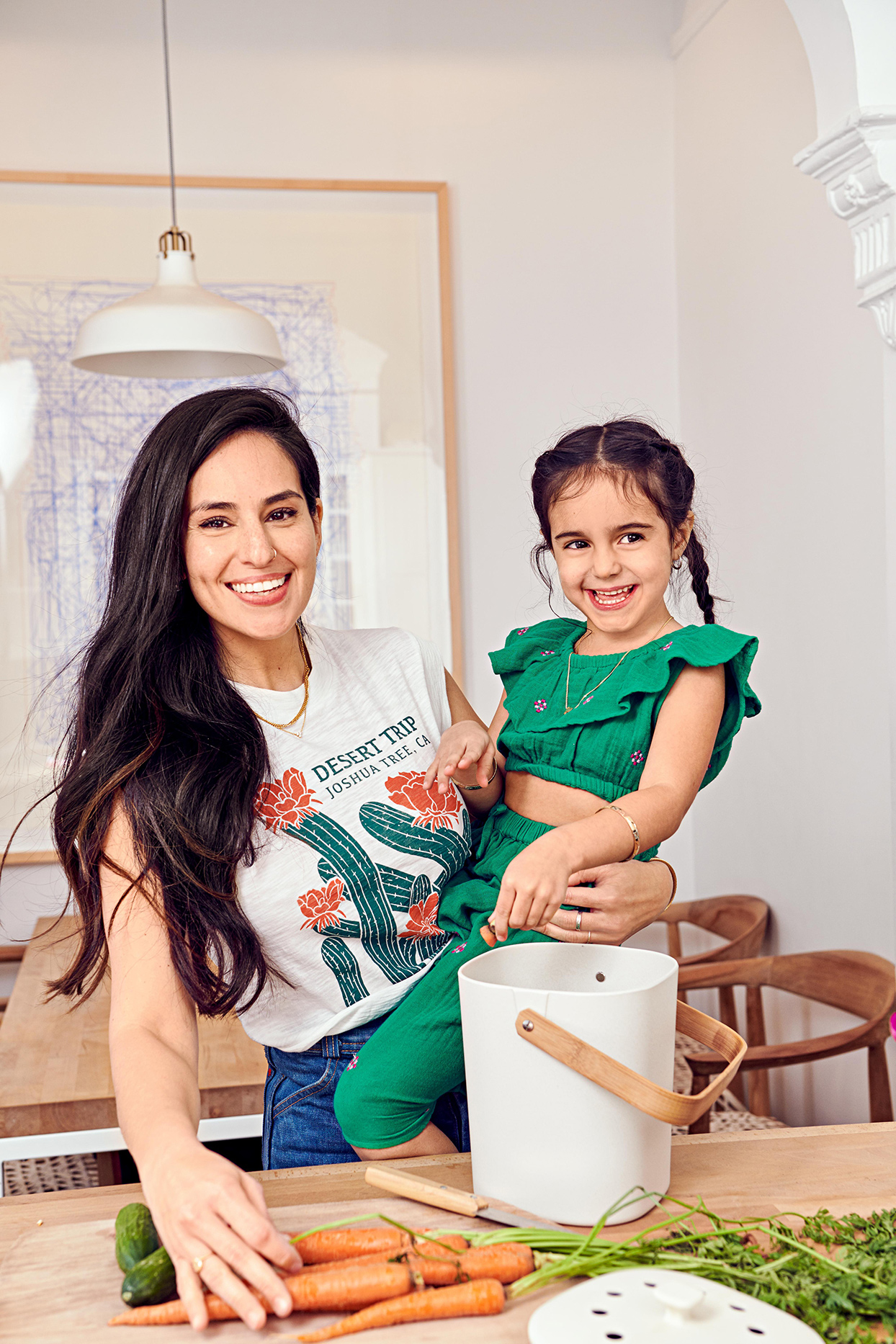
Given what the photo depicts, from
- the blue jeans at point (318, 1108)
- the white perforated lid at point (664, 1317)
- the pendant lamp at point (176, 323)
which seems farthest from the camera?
the pendant lamp at point (176, 323)

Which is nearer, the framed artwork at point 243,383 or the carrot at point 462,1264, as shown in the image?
the carrot at point 462,1264

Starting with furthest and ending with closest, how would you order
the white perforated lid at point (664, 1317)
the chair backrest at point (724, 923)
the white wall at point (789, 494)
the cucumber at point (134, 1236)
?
the chair backrest at point (724, 923), the white wall at point (789, 494), the cucumber at point (134, 1236), the white perforated lid at point (664, 1317)

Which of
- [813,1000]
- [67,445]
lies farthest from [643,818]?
[67,445]

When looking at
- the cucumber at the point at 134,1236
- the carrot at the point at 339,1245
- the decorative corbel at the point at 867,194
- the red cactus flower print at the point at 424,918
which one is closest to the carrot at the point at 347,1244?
the carrot at the point at 339,1245

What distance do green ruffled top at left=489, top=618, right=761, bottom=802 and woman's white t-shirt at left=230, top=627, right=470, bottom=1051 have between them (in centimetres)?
14

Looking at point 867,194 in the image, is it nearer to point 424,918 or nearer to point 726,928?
point 424,918

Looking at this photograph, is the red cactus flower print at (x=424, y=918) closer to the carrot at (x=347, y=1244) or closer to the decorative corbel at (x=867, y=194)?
the carrot at (x=347, y=1244)

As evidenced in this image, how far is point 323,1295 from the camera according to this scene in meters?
0.82

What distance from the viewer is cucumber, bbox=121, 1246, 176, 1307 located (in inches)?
32.0

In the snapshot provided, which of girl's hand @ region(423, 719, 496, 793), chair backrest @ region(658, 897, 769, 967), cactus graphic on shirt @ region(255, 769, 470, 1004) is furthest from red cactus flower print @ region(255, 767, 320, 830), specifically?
chair backrest @ region(658, 897, 769, 967)

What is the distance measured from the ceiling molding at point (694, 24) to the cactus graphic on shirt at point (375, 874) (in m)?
2.84

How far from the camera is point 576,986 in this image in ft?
3.50

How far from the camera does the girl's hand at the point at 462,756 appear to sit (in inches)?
49.0

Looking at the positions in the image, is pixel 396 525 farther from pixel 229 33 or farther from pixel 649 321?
pixel 229 33
